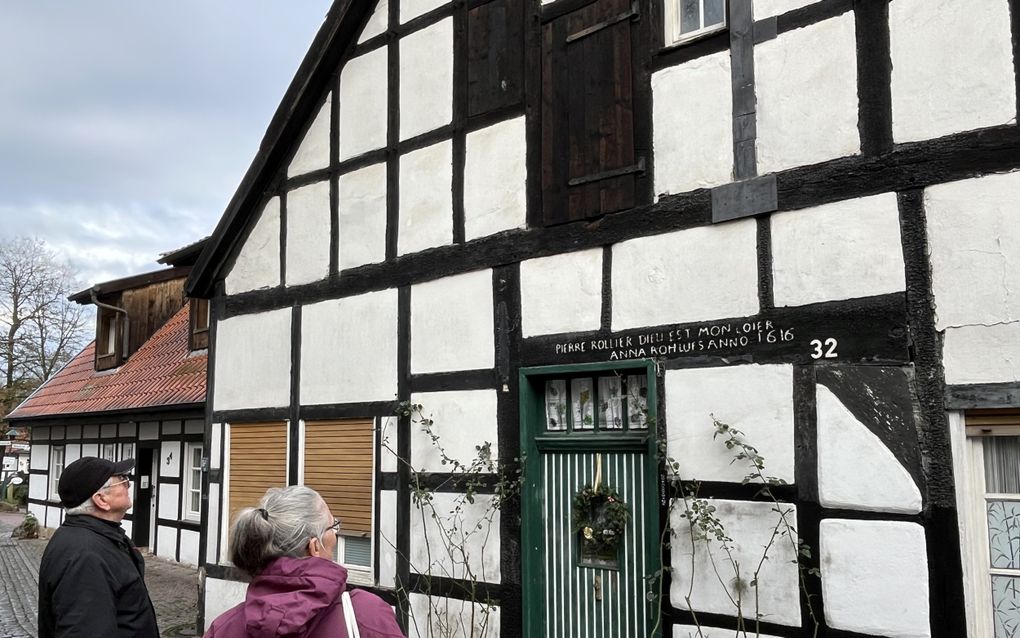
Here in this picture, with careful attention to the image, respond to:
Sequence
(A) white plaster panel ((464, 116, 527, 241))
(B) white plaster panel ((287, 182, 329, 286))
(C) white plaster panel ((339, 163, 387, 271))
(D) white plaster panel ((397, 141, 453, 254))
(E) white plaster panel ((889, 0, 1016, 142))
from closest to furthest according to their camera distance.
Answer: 1. (E) white plaster panel ((889, 0, 1016, 142))
2. (A) white plaster panel ((464, 116, 527, 241))
3. (D) white plaster panel ((397, 141, 453, 254))
4. (C) white plaster panel ((339, 163, 387, 271))
5. (B) white plaster panel ((287, 182, 329, 286))

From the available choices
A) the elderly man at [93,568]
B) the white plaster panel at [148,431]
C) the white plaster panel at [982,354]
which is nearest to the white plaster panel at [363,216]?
the elderly man at [93,568]

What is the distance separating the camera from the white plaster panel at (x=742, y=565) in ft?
15.8

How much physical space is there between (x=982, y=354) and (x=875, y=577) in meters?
1.22

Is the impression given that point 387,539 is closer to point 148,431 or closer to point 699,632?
point 699,632

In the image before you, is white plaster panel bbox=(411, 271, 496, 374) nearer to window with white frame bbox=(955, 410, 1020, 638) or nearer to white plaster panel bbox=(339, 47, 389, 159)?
white plaster panel bbox=(339, 47, 389, 159)

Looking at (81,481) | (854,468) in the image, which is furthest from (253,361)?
(854,468)

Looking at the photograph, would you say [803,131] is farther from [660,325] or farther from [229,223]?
[229,223]

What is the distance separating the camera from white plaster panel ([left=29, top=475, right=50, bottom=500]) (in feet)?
68.9

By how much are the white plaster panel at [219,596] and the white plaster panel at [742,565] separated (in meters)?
Answer: 4.85

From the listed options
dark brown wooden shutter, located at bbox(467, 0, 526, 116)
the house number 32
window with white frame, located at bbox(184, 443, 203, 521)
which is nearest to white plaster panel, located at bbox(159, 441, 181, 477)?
window with white frame, located at bbox(184, 443, 203, 521)

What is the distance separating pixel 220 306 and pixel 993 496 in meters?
7.30

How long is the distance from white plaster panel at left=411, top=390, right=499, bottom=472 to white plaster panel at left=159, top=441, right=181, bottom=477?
977cm

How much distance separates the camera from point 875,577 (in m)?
4.50

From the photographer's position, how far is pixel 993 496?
14.1 ft
